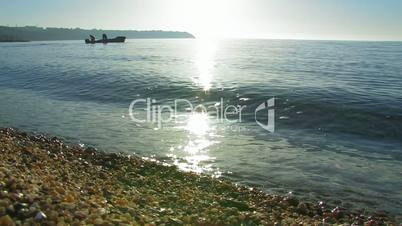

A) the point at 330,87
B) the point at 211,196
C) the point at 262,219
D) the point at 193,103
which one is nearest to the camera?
the point at 262,219

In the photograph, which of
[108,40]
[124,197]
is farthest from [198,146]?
[108,40]

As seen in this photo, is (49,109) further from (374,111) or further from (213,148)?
(374,111)

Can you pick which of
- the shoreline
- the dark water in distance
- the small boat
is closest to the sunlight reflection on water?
the dark water in distance

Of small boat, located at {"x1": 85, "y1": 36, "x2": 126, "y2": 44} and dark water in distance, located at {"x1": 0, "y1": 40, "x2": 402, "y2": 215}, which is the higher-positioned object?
small boat, located at {"x1": 85, "y1": 36, "x2": 126, "y2": 44}

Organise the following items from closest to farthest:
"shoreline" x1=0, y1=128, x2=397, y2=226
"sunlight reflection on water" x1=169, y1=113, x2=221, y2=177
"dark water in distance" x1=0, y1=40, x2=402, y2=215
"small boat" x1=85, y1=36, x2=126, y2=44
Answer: "shoreline" x1=0, y1=128, x2=397, y2=226, "dark water in distance" x1=0, y1=40, x2=402, y2=215, "sunlight reflection on water" x1=169, y1=113, x2=221, y2=177, "small boat" x1=85, y1=36, x2=126, y2=44

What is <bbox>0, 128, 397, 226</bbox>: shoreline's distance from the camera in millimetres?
6531

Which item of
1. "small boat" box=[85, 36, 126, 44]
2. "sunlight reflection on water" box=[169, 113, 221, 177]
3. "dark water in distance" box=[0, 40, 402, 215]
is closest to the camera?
"dark water in distance" box=[0, 40, 402, 215]

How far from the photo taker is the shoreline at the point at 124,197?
6.53 metres

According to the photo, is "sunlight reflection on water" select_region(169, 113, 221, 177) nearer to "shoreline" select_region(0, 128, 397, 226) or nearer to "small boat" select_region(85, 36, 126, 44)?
"shoreline" select_region(0, 128, 397, 226)

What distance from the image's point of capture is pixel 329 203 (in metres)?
10.5

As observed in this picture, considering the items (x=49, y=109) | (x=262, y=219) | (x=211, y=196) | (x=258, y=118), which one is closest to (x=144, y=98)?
(x=49, y=109)

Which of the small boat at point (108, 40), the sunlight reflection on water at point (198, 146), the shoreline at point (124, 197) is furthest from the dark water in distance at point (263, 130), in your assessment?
the small boat at point (108, 40)

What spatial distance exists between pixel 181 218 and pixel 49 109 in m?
18.7

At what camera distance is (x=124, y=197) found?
892cm
